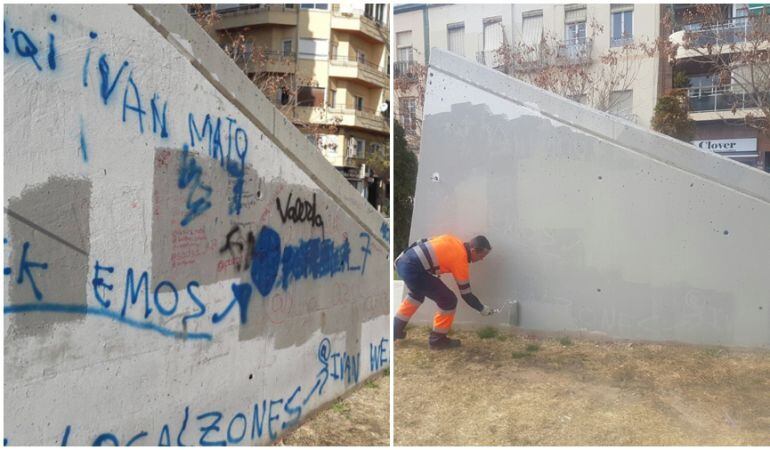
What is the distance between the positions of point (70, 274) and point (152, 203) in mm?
639

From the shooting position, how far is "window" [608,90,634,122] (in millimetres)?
12211

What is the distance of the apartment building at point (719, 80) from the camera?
1112 centimetres

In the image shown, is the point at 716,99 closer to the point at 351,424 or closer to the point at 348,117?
the point at 351,424

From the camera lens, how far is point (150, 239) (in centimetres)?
335

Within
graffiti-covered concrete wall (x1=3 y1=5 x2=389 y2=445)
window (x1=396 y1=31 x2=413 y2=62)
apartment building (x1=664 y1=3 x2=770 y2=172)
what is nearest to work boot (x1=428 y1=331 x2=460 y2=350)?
graffiti-covered concrete wall (x1=3 y1=5 x2=389 y2=445)

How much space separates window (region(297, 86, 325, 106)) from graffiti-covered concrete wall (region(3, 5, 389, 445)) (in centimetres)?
2233

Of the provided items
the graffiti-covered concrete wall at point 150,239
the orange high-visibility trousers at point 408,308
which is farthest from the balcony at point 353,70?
the graffiti-covered concrete wall at point 150,239

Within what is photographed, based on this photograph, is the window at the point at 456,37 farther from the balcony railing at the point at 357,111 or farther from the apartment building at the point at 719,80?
the balcony railing at the point at 357,111

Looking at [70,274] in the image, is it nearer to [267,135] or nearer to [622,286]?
[267,135]

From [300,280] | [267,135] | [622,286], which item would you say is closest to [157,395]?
[300,280]

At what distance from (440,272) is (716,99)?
45.2 ft

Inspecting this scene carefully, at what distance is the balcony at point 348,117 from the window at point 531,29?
514 inches

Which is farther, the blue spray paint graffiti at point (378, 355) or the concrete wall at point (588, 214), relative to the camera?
the blue spray paint graffiti at point (378, 355)

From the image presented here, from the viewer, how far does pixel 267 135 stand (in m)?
4.40
